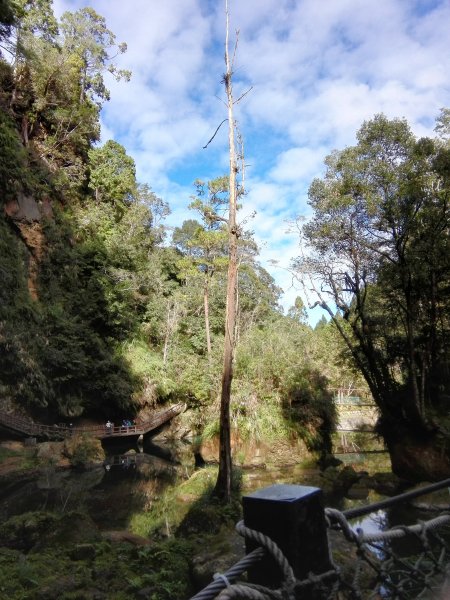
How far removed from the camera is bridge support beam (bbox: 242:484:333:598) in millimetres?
1268

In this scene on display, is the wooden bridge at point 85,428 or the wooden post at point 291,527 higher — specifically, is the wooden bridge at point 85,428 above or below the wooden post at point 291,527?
below

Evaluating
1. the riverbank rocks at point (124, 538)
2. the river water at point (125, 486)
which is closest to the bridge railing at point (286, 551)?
the riverbank rocks at point (124, 538)

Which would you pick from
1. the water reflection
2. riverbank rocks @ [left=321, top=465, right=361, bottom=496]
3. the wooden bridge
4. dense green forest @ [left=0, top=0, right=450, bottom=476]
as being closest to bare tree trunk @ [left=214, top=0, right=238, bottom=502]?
dense green forest @ [left=0, top=0, right=450, bottom=476]

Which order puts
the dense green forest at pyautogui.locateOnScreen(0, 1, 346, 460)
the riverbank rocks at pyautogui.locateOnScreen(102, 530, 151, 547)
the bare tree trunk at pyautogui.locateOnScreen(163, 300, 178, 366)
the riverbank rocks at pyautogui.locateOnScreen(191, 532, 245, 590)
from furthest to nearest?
the bare tree trunk at pyautogui.locateOnScreen(163, 300, 178, 366) < the dense green forest at pyautogui.locateOnScreen(0, 1, 346, 460) < the riverbank rocks at pyautogui.locateOnScreen(102, 530, 151, 547) < the riverbank rocks at pyautogui.locateOnScreen(191, 532, 245, 590)

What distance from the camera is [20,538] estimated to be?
7.18 meters

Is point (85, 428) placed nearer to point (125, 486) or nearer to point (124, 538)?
point (125, 486)

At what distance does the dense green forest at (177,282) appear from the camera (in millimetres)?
11812

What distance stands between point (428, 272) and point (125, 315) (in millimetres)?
17833

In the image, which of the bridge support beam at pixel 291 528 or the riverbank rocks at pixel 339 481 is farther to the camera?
the riverbank rocks at pixel 339 481

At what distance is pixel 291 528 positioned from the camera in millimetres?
1270

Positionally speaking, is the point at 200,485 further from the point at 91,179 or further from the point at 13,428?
the point at 91,179

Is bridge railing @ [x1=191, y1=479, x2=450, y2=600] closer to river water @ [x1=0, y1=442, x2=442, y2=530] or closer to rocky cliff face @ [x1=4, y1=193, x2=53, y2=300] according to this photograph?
river water @ [x1=0, y1=442, x2=442, y2=530]

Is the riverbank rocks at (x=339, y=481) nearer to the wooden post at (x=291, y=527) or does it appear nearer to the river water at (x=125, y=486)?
the river water at (x=125, y=486)

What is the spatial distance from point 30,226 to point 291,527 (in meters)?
22.5
